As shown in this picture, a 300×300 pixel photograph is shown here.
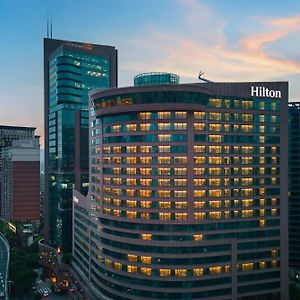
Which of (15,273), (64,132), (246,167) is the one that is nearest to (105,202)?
(246,167)

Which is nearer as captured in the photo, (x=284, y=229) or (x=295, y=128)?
(x=284, y=229)

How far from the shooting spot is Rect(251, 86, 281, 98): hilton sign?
124000mm

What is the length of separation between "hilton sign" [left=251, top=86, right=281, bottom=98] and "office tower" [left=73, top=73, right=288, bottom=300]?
0.33m

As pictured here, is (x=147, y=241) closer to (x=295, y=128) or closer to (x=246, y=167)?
(x=246, y=167)

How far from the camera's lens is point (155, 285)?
11394 cm

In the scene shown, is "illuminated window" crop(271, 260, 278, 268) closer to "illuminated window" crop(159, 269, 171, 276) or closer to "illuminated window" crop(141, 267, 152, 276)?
"illuminated window" crop(159, 269, 171, 276)

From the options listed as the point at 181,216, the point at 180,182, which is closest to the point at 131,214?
the point at 181,216

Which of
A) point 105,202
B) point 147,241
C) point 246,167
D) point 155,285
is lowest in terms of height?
point 155,285

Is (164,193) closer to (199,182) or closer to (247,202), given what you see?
Result: (199,182)

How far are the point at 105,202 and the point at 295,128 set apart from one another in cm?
10669

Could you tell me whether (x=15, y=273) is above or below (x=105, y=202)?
below

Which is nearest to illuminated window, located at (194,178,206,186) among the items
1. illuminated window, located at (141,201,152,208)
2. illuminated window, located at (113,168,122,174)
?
illuminated window, located at (141,201,152,208)

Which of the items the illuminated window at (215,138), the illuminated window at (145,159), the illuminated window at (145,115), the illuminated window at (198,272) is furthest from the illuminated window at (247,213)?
the illuminated window at (145,115)

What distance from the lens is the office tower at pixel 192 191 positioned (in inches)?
4518
